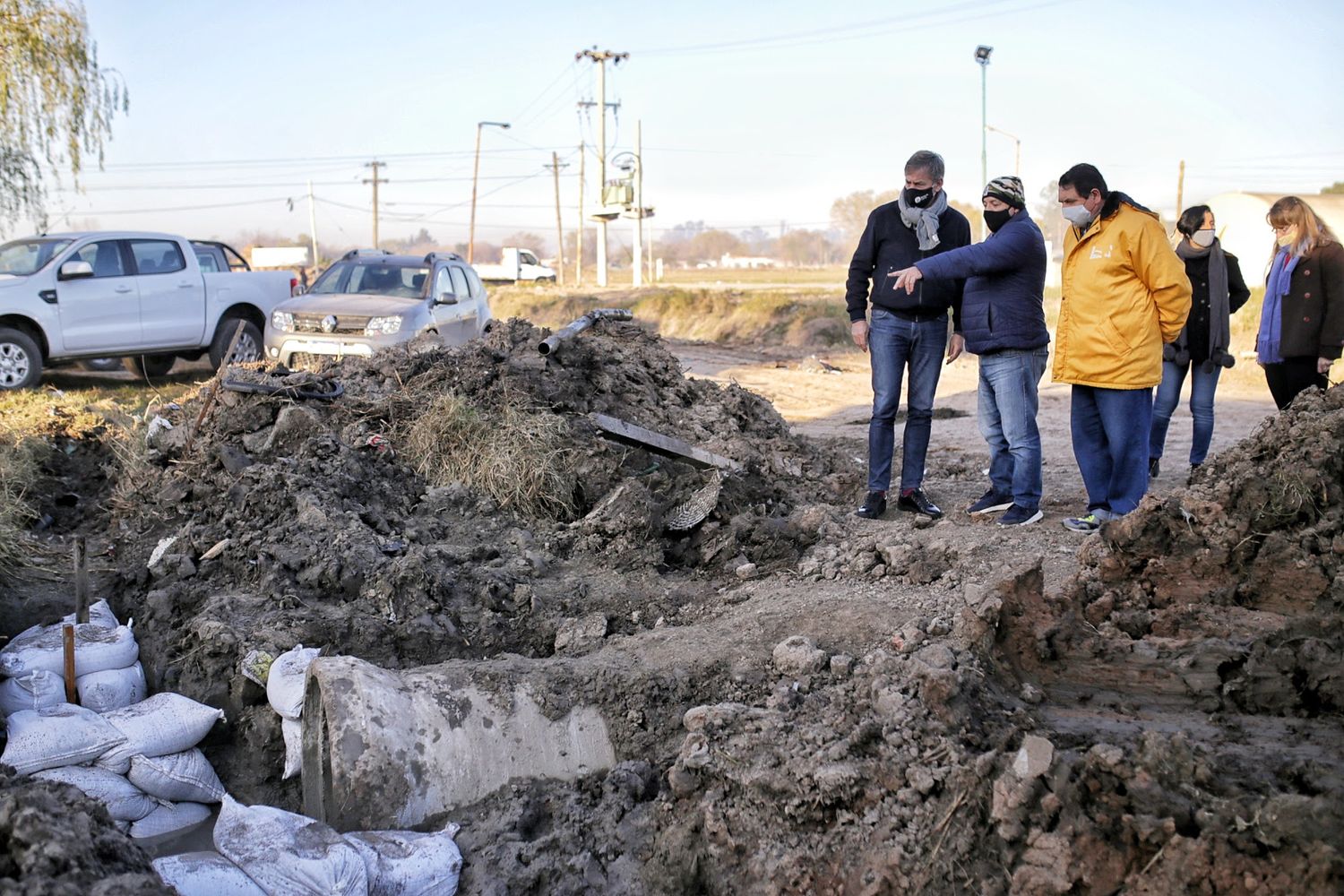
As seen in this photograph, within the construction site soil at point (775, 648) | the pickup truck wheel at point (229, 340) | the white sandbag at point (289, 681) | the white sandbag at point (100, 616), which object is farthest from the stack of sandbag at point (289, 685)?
the pickup truck wheel at point (229, 340)

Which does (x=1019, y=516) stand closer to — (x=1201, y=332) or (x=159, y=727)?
(x=1201, y=332)

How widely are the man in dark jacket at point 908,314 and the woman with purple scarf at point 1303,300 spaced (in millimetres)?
1940

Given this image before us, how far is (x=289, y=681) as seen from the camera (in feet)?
12.9

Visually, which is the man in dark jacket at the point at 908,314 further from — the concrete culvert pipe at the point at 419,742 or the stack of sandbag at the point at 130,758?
the stack of sandbag at the point at 130,758

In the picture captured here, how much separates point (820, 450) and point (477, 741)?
4.93m

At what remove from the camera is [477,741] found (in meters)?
3.56

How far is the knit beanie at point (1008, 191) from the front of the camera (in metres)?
5.54

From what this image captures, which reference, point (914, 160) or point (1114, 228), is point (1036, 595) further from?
point (914, 160)

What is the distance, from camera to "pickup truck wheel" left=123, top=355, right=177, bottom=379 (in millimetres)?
13633

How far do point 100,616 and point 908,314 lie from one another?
4.36m

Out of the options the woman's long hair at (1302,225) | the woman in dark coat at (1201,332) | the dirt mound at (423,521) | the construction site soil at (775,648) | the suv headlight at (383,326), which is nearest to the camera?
the construction site soil at (775,648)

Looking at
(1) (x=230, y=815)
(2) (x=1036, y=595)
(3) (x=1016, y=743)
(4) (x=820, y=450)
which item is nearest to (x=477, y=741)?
(1) (x=230, y=815)

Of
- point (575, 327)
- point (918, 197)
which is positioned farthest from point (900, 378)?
point (575, 327)

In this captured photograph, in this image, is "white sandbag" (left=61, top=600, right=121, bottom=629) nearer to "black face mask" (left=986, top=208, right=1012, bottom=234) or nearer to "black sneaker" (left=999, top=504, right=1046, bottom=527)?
"black sneaker" (left=999, top=504, right=1046, bottom=527)
